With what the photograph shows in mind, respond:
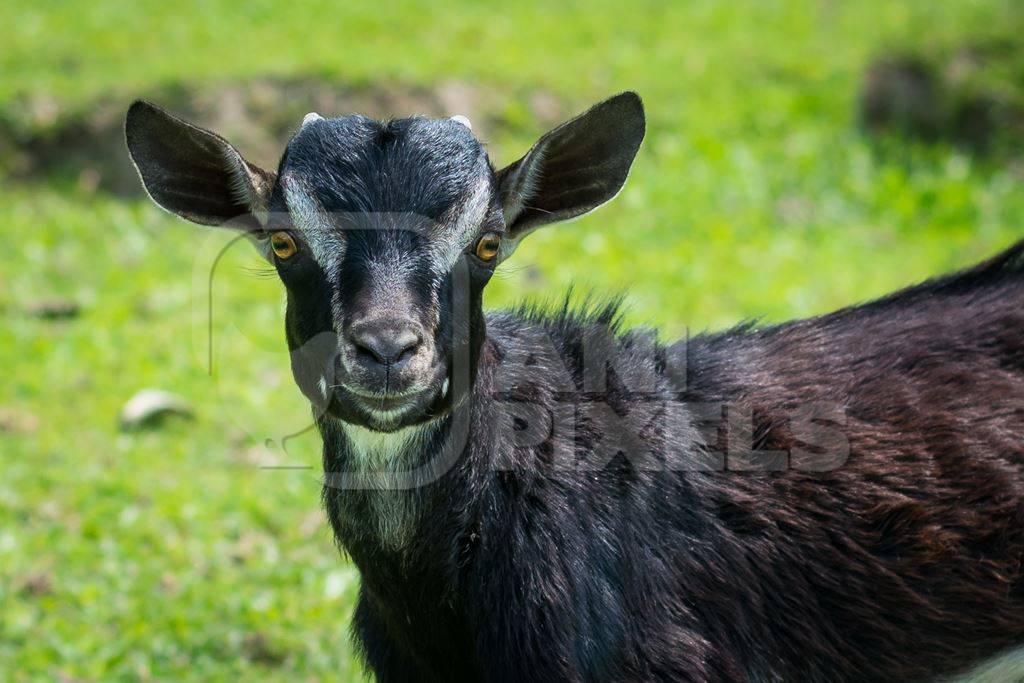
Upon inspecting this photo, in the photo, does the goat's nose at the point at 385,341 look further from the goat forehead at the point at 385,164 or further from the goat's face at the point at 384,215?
the goat forehead at the point at 385,164

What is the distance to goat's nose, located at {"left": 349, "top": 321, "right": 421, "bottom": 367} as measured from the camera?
365 cm

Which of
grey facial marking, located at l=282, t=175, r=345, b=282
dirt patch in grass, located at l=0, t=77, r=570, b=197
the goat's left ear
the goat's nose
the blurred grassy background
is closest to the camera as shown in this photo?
the goat's nose

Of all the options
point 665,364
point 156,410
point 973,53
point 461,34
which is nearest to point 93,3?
point 461,34

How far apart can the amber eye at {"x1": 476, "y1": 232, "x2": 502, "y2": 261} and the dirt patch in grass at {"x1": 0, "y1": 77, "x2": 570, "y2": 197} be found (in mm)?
7238

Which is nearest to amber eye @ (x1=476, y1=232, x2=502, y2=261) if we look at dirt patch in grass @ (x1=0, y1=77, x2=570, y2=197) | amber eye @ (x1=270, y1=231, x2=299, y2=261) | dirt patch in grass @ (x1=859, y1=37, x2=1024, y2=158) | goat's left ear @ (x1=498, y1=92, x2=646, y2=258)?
goat's left ear @ (x1=498, y1=92, x2=646, y2=258)

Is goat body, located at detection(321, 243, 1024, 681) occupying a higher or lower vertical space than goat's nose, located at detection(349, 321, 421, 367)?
lower

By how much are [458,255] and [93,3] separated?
12.2 metres

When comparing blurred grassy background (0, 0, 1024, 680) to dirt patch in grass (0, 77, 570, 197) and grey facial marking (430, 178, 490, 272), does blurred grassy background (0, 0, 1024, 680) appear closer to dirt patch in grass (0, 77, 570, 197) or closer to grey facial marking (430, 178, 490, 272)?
dirt patch in grass (0, 77, 570, 197)

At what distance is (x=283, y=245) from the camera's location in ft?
13.3

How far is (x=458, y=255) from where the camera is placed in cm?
400

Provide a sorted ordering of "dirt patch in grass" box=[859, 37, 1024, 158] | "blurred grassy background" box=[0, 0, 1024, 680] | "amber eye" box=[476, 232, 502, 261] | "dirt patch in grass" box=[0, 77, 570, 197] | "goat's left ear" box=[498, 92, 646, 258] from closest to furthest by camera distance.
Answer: "amber eye" box=[476, 232, 502, 261], "goat's left ear" box=[498, 92, 646, 258], "blurred grassy background" box=[0, 0, 1024, 680], "dirt patch in grass" box=[0, 77, 570, 197], "dirt patch in grass" box=[859, 37, 1024, 158]

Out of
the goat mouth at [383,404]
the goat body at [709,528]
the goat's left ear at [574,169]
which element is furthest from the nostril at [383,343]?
the goat's left ear at [574,169]

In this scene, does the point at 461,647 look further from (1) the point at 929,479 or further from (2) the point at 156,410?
(2) the point at 156,410

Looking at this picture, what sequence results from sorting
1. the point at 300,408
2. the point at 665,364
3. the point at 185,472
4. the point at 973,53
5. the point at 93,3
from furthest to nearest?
the point at 93,3 → the point at 973,53 → the point at 300,408 → the point at 185,472 → the point at 665,364
